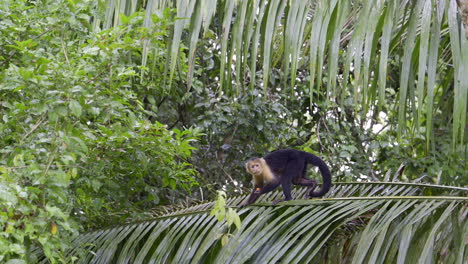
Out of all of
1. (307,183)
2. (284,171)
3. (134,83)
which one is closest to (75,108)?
(284,171)

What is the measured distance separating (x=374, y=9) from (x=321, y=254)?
44.2 inches

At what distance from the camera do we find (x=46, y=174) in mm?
2646

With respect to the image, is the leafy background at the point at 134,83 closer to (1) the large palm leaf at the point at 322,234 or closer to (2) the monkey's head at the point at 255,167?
(1) the large palm leaf at the point at 322,234

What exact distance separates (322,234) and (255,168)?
1.37 metres

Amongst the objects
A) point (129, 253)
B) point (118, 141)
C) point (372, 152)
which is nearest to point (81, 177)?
point (118, 141)

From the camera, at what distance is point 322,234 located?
2.86 metres

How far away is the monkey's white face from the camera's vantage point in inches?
164

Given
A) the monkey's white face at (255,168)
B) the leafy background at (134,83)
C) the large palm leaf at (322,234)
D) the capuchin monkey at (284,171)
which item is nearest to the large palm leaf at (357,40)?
the leafy background at (134,83)

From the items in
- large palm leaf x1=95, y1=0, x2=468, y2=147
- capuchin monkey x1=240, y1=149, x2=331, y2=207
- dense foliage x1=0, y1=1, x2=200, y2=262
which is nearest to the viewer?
large palm leaf x1=95, y1=0, x2=468, y2=147

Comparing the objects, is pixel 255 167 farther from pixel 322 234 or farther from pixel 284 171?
pixel 322 234

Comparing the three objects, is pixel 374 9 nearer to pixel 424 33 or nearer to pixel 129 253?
pixel 424 33

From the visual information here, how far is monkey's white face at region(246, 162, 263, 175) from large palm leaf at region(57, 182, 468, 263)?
0.78m

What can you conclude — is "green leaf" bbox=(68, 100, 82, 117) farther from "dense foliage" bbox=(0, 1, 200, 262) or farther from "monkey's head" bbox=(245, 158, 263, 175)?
"monkey's head" bbox=(245, 158, 263, 175)

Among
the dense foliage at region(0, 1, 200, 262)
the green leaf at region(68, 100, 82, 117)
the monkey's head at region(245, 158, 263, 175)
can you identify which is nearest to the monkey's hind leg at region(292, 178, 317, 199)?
the monkey's head at region(245, 158, 263, 175)
